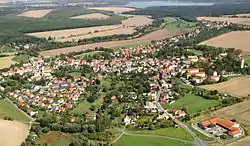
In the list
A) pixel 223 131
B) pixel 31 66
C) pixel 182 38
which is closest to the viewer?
pixel 223 131

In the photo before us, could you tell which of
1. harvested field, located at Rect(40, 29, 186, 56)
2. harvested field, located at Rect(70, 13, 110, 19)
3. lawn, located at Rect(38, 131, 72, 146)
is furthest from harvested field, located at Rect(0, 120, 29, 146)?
harvested field, located at Rect(70, 13, 110, 19)

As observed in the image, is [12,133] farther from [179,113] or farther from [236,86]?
[236,86]

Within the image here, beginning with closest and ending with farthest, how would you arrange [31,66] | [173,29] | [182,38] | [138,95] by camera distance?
[138,95] → [31,66] → [182,38] → [173,29]

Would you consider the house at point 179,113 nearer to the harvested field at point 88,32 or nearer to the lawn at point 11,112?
the lawn at point 11,112

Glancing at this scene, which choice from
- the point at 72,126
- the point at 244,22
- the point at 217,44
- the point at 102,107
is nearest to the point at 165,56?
the point at 217,44

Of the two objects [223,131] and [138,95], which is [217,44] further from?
[223,131]

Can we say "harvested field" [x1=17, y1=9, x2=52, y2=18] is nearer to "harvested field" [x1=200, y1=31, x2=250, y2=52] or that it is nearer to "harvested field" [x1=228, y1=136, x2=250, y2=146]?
"harvested field" [x1=200, y1=31, x2=250, y2=52]
